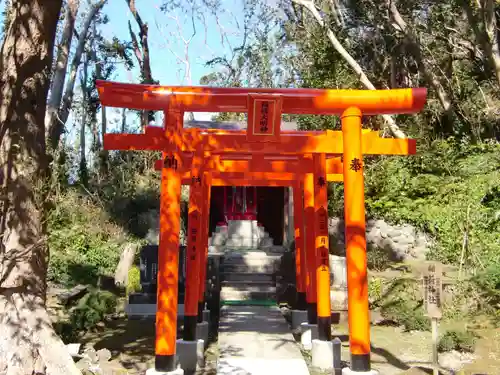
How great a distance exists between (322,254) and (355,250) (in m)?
1.50

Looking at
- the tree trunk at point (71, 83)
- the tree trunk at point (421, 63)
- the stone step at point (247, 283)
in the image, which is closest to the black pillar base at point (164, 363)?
the stone step at point (247, 283)

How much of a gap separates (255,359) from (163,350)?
1966mm

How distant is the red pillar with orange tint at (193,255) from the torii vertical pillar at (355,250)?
2.52m

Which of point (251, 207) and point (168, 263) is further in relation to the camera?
point (251, 207)

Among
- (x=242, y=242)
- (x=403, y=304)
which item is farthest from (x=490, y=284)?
(x=242, y=242)

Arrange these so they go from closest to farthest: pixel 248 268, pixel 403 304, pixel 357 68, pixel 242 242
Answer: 1. pixel 403 304
2. pixel 248 268
3. pixel 242 242
4. pixel 357 68

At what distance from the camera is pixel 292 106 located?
5.78m

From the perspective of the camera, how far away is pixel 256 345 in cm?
755

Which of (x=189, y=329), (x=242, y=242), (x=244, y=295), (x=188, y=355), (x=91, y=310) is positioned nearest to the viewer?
(x=188, y=355)

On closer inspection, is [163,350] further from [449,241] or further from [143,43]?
[143,43]

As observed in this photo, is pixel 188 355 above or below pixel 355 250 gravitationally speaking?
below

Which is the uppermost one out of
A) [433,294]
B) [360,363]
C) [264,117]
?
[264,117]

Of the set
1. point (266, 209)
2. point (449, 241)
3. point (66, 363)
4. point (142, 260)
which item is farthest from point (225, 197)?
point (66, 363)

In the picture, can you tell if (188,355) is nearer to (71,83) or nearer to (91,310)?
(91,310)
